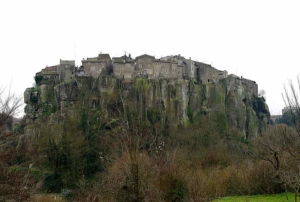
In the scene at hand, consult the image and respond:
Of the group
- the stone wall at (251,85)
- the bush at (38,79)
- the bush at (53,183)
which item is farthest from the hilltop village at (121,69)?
the bush at (53,183)

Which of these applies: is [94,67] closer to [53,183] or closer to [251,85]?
[53,183]

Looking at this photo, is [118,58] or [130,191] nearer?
[130,191]

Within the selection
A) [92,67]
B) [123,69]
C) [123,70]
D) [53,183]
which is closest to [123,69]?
[123,69]

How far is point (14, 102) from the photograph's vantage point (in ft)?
38.9

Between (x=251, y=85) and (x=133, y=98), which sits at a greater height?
(x=251, y=85)

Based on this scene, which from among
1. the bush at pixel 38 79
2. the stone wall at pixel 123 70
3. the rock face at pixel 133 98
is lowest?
the rock face at pixel 133 98

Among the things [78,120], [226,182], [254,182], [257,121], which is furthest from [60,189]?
[257,121]

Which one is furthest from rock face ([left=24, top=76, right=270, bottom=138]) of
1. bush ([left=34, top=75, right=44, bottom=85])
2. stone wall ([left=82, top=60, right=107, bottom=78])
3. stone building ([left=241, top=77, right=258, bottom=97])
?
stone building ([left=241, top=77, right=258, bottom=97])

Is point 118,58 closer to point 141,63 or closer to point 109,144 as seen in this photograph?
point 141,63

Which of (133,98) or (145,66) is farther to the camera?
(145,66)

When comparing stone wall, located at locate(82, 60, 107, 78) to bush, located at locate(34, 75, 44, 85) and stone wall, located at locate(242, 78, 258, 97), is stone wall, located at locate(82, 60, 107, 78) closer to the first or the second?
bush, located at locate(34, 75, 44, 85)

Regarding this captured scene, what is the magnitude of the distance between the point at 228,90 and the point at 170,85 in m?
14.8

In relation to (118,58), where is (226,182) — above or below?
below

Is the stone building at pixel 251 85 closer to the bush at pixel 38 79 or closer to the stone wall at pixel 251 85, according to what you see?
the stone wall at pixel 251 85
